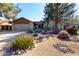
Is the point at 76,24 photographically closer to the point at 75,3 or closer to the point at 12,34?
the point at 75,3

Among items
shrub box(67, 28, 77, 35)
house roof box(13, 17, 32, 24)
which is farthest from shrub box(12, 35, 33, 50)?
shrub box(67, 28, 77, 35)

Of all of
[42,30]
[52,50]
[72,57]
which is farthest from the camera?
[42,30]

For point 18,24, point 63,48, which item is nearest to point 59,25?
point 63,48

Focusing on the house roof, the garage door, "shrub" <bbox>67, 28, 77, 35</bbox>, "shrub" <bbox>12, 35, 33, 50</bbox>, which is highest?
the house roof

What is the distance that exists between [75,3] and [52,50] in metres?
0.99

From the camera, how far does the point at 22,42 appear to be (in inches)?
122

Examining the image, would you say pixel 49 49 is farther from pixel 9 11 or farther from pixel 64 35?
pixel 9 11

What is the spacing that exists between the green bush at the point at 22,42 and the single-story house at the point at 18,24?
19cm

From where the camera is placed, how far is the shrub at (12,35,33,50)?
121 inches

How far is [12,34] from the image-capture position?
10.3 feet

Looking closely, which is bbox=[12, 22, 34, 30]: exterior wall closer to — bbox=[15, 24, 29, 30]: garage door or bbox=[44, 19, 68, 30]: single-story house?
bbox=[15, 24, 29, 30]: garage door

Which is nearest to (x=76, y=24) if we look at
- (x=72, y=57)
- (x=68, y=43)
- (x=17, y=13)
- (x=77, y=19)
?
(x=77, y=19)

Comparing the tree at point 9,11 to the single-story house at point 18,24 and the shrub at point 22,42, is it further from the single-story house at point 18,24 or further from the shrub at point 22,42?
the shrub at point 22,42

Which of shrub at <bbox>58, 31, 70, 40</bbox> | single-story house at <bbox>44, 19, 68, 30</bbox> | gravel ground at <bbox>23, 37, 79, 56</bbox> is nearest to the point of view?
gravel ground at <bbox>23, 37, 79, 56</bbox>
